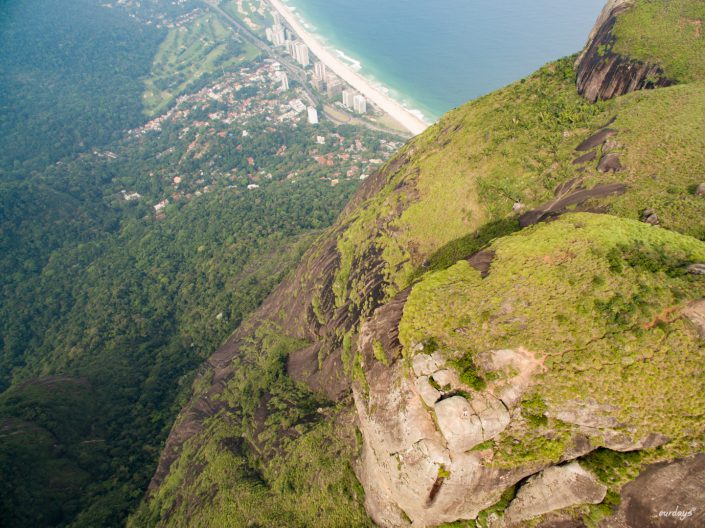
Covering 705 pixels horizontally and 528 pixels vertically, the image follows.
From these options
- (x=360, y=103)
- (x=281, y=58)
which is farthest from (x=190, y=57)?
(x=360, y=103)

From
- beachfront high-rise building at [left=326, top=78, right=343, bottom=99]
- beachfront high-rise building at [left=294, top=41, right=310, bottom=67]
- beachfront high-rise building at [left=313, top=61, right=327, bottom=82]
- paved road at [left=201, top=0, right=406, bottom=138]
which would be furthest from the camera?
beachfront high-rise building at [left=294, top=41, right=310, bottom=67]

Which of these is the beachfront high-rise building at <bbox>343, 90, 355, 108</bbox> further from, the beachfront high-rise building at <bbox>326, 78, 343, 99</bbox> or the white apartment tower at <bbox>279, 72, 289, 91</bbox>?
the white apartment tower at <bbox>279, 72, 289, 91</bbox>

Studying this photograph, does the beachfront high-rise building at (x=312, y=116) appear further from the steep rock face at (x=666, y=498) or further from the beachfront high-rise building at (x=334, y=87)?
the steep rock face at (x=666, y=498)

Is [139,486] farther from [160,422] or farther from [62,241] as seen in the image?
[62,241]

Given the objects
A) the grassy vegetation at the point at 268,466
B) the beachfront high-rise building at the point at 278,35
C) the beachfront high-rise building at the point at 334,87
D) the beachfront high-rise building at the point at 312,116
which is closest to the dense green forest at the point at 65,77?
the beachfront high-rise building at the point at 278,35

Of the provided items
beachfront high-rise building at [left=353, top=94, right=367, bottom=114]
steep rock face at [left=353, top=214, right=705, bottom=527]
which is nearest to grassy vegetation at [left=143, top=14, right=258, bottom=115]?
beachfront high-rise building at [left=353, top=94, right=367, bottom=114]

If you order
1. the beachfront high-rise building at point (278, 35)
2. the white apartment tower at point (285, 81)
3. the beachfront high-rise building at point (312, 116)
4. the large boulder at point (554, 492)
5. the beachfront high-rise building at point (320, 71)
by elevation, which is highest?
the beachfront high-rise building at point (278, 35)
